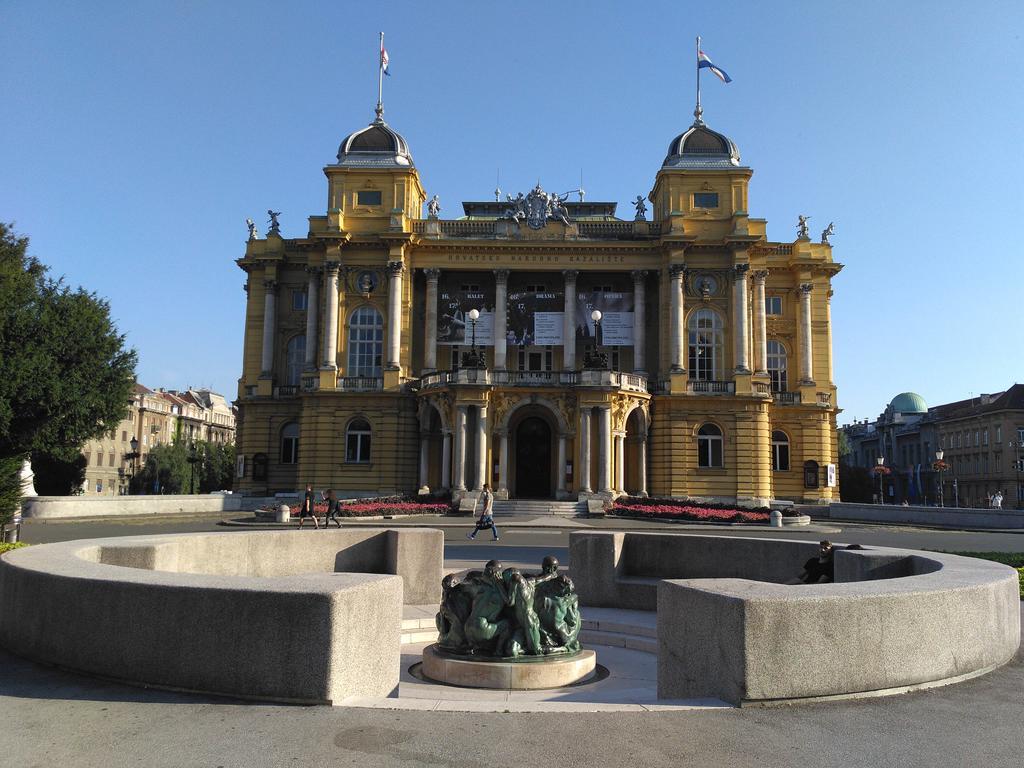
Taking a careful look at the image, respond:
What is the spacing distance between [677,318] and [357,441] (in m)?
22.2

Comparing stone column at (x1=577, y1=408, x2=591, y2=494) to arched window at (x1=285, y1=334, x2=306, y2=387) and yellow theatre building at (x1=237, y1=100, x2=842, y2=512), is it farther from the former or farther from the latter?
arched window at (x1=285, y1=334, x2=306, y2=387)

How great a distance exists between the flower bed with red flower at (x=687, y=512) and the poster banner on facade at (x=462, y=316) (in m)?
15.2

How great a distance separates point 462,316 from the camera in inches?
2067

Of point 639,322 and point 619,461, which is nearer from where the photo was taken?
point 619,461

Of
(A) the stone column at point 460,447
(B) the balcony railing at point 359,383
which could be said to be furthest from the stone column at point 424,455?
(B) the balcony railing at point 359,383

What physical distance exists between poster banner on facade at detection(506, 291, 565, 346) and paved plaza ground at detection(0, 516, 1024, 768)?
4555 centimetres

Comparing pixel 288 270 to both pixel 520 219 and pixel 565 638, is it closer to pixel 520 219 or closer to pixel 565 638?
pixel 520 219

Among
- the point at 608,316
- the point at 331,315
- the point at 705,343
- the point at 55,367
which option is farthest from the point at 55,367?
the point at 705,343

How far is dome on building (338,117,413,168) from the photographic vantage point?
53750 millimetres

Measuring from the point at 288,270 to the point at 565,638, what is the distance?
50.3m

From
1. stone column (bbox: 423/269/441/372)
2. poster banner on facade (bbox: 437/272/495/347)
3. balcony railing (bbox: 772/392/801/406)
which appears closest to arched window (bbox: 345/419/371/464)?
stone column (bbox: 423/269/441/372)

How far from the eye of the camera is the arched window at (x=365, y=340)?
52.8m

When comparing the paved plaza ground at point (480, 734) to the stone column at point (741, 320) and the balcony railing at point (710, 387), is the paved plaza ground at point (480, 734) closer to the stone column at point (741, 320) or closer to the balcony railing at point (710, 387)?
the balcony railing at point (710, 387)

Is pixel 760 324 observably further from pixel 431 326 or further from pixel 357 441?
pixel 357 441
